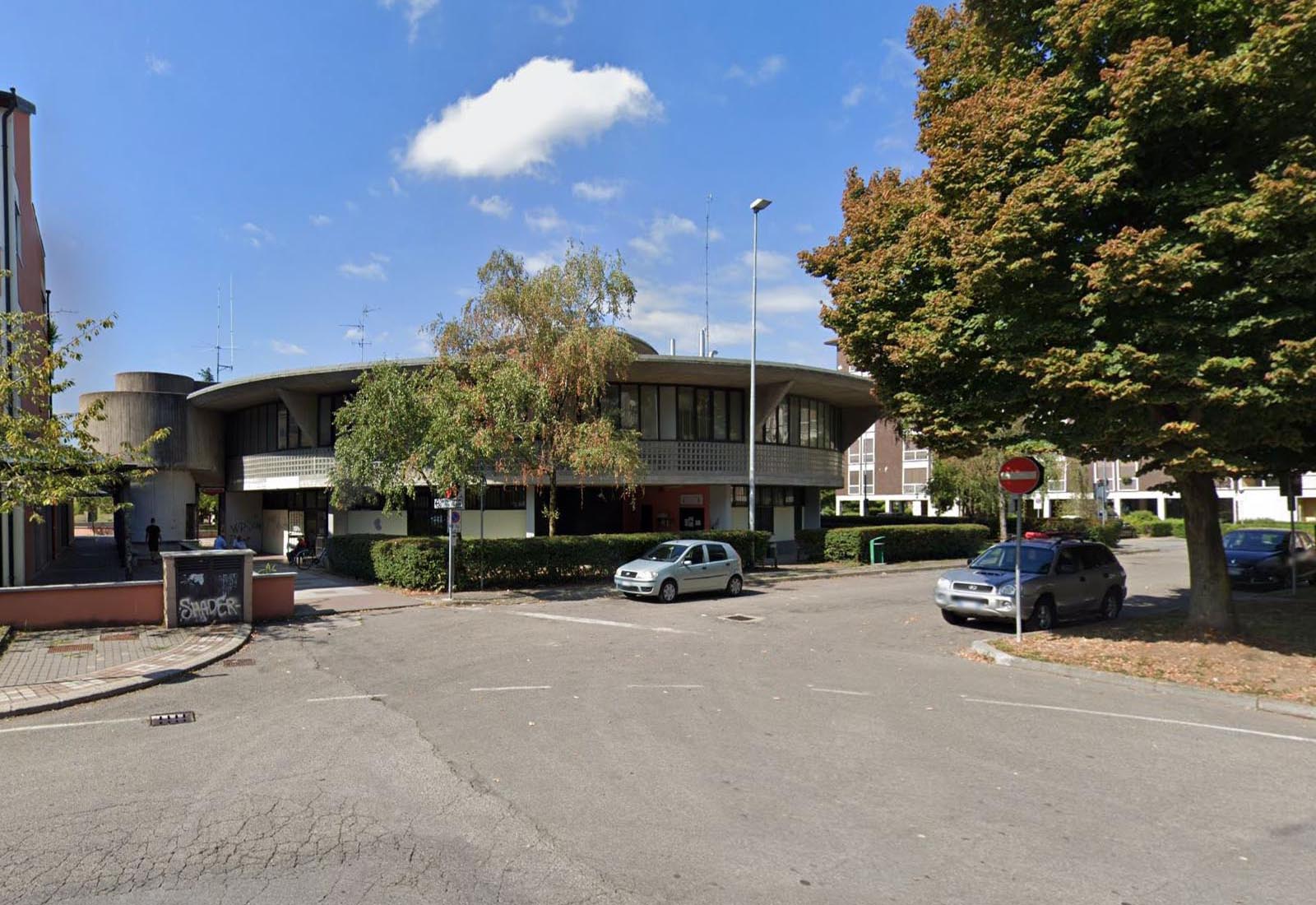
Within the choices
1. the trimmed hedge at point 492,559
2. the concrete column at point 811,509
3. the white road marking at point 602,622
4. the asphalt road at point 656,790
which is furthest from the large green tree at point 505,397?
the concrete column at point 811,509

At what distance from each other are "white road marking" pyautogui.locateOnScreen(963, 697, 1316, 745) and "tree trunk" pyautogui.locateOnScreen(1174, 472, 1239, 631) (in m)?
4.25

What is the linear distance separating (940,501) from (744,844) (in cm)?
5277

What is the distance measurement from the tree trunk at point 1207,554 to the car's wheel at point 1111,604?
3293mm

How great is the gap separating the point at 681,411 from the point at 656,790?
24.8m

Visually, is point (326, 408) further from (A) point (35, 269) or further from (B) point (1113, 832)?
(B) point (1113, 832)

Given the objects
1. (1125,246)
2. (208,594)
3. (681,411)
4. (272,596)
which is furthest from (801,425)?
(1125,246)

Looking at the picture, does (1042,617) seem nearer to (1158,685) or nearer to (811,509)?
(1158,685)

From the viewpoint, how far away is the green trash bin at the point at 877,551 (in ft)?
95.0

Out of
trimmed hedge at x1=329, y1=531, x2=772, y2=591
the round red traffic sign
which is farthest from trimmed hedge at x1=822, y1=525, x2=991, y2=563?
the round red traffic sign

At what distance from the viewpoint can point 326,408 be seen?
100ft

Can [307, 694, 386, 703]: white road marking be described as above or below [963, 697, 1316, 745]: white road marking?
above

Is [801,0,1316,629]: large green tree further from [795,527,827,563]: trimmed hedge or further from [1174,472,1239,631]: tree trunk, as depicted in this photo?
[795,527,827,563]: trimmed hedge

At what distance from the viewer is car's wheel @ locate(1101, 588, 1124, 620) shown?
15.1 metres

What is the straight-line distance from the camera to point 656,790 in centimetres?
568
